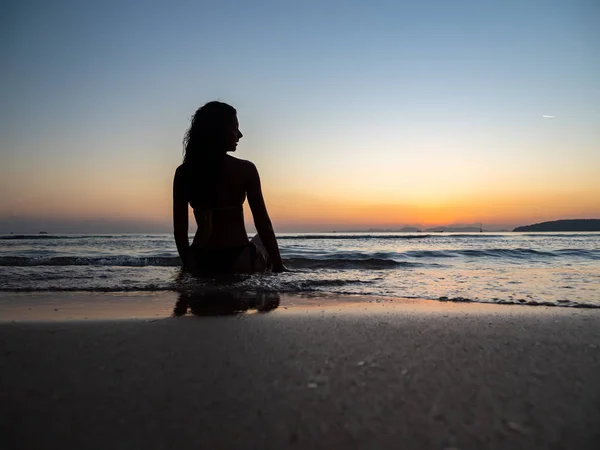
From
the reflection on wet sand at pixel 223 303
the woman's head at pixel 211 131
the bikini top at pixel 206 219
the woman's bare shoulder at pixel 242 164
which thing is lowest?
the reflection on wet sand at pixel 223 303

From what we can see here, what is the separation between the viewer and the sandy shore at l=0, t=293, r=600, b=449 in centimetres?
78

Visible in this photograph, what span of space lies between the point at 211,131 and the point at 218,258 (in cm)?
132

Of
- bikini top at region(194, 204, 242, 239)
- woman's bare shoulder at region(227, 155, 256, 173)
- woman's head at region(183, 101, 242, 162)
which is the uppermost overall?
woman's head at region(183, 101, 242, 162)

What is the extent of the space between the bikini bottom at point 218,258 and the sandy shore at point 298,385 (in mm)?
2243

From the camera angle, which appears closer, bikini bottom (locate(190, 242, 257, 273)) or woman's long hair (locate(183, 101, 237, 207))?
woman's long hair (locate(183, 101, 237, 207))

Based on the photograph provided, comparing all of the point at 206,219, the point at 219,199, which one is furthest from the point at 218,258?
the point at 219,199

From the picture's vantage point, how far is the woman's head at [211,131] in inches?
158

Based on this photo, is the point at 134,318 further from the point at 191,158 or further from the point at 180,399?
the point at 191,158

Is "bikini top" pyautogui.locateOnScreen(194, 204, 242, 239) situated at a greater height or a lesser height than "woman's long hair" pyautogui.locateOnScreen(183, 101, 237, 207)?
lesser

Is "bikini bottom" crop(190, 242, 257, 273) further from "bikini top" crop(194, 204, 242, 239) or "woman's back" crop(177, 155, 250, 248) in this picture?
"bikini top" crop(194, 204, 242, 239)

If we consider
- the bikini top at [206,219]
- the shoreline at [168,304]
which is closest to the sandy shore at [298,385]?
the shoreline at [168,304]

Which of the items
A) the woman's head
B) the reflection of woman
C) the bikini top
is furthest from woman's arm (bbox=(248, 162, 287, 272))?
the woman's head

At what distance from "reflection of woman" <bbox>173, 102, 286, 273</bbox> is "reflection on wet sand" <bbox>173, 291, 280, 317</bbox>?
1.04m

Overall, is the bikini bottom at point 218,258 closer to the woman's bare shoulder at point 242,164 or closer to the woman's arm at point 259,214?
the woman's arm at point 259,214
